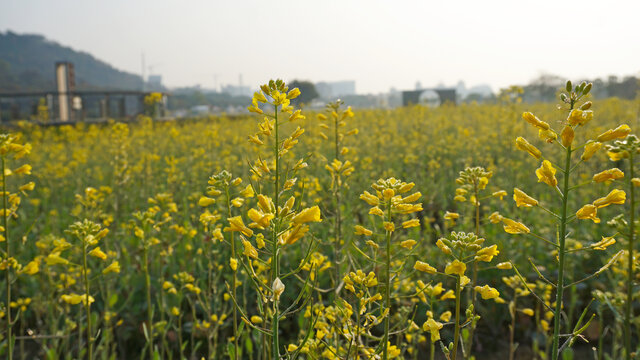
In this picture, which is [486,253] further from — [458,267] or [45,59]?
[45,59]

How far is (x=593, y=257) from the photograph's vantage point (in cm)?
381

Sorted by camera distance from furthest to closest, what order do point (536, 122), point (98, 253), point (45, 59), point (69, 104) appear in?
1. point (45, 59)
2. point (69, 104)
3. point (98, 253)
4. point (536, 122)

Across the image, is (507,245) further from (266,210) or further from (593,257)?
(266,210)

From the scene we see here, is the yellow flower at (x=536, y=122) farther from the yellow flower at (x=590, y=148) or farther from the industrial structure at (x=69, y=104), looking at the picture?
the industrial structure at (x=69, y=104)

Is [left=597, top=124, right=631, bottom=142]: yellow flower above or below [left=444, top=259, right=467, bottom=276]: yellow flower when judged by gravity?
above

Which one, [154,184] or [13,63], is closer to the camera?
[154,184]

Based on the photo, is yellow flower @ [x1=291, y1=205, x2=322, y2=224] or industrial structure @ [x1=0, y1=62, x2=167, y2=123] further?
industrial structure @ [x1=0, y1=62, x2=167, y2=123]

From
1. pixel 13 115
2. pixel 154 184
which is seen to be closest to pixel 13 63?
pixel 13 115

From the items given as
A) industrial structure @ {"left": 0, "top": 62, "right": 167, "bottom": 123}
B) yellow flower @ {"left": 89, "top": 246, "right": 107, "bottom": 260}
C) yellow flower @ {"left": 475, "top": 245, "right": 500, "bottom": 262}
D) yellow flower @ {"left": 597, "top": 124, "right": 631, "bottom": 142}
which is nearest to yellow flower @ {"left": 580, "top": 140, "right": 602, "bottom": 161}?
yellow flower @ {"left": 597, "top": 124, "right": 631, "bottom": 142}

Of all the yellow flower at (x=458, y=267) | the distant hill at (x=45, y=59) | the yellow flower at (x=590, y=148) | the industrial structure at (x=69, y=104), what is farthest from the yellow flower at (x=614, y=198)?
the distant hill at (x=45, y=59)

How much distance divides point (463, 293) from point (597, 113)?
39.9 feet

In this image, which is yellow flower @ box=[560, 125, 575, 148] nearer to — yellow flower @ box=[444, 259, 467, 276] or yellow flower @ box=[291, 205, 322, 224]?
yellow flower @ box=[444, 259, 467, 276]

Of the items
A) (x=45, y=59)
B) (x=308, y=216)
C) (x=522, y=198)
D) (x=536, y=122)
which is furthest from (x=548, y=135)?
(x=45, y=59)

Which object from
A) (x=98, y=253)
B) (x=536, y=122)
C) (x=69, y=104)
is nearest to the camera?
(x=536, y=122)
